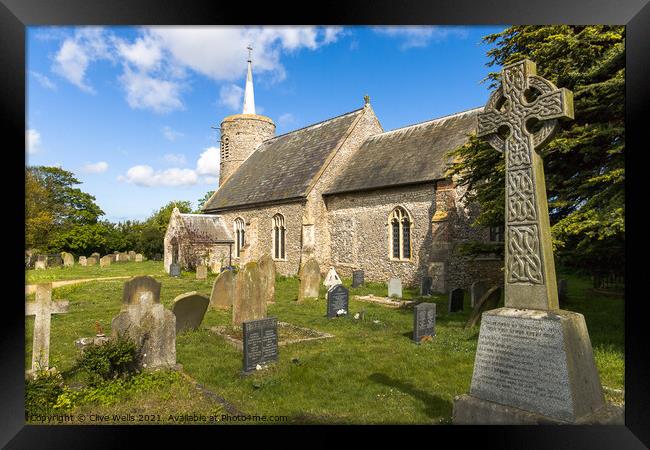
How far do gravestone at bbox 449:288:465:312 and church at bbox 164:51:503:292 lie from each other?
103 centimetres

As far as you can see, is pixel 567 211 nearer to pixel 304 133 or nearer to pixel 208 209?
pixel 304 133

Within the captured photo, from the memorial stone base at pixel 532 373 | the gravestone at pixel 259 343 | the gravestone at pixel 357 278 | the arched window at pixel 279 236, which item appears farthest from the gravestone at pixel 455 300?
the arched window at pixel 279 236

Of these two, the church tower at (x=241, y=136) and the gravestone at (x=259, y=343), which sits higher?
the church tower at (x=241, y=136)

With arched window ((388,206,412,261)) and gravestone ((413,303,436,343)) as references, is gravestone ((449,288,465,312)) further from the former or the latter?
arched window ((388,206,412,261))

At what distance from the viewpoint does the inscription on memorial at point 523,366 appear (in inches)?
140

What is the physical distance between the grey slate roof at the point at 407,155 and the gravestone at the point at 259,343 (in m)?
10.4

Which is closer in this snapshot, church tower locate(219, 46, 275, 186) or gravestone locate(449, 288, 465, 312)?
gravestone locate(449, 288, 465, 312)

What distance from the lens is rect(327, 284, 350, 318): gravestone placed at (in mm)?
10680

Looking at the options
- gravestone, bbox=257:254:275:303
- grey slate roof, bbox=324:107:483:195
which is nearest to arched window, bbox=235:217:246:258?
grey slate roof, bbox=324:107:483:195

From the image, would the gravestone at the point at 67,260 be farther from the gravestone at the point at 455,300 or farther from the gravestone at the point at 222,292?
the gravestone at the point at 455,300

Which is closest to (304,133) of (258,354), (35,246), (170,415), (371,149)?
(371,149)

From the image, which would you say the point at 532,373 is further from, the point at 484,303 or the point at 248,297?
the point at 248,297

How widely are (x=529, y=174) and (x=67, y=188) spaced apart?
3396 cm

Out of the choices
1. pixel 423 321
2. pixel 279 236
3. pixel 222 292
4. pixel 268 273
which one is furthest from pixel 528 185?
pixel 279 236
